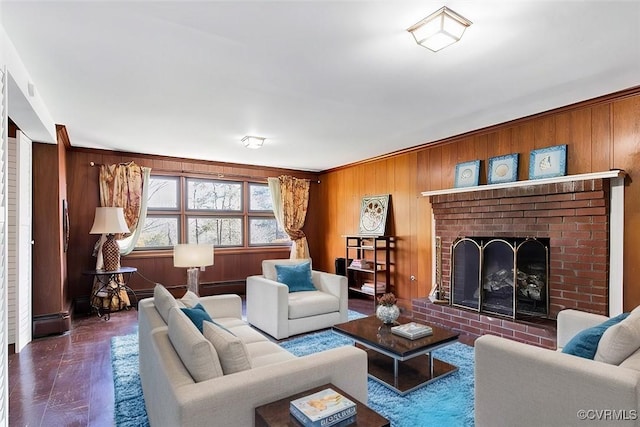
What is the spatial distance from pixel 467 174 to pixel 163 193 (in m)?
4.55

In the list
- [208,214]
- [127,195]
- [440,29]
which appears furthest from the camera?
[208,214]

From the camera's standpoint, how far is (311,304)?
386cm

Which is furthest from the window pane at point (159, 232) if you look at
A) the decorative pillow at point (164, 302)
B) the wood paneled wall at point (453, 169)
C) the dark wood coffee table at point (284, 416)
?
the dark wood coffee table at point (284, 416)

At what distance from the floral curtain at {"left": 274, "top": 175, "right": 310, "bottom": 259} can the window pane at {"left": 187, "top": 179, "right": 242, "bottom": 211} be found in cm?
83

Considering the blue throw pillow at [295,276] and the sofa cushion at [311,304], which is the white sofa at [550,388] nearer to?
the sofa cushion at [311,304]

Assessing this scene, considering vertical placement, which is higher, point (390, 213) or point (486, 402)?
point (390, 213)

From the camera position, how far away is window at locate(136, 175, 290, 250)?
18.2ft

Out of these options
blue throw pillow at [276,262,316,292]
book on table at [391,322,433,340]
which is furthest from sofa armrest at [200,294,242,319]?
book on table at [391,322,433,340]

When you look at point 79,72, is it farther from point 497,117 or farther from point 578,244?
point 578,244

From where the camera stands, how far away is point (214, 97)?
3.00 metres

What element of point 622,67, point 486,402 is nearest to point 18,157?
point 486,402

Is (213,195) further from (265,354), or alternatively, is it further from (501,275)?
(501,275)

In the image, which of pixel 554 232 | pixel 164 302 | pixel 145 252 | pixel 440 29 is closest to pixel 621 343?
pixel 440 29

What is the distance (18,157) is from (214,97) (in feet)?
6.84
